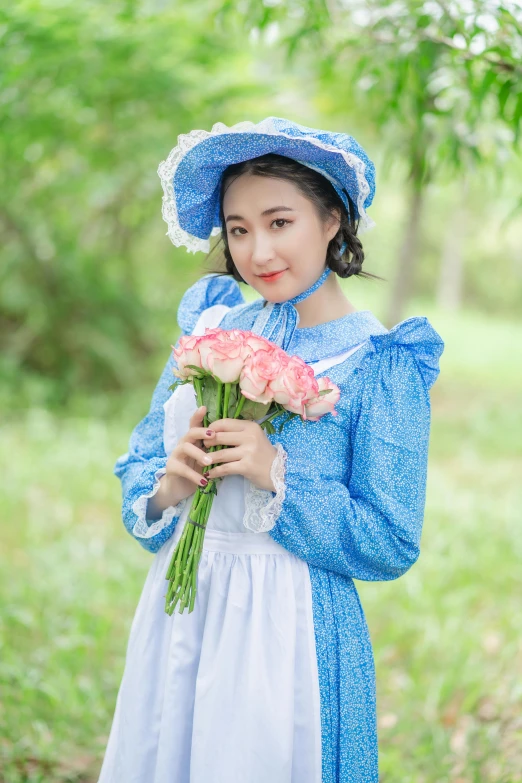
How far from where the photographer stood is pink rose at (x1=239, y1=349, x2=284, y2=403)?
1312mm

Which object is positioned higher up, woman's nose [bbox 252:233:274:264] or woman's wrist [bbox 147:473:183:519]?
woman's nose [bbox 252:233:274:264]

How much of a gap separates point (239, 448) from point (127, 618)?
2.38 m

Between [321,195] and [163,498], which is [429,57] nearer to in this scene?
[321,195]

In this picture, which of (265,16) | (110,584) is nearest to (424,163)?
(265,16)

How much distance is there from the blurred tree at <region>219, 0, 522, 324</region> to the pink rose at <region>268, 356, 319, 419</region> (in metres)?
1.04

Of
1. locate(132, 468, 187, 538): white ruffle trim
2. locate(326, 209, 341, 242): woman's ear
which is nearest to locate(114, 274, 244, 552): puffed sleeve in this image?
locate(132, 468, 187, 538): white ruffle trim

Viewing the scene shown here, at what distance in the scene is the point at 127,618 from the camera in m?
3.59

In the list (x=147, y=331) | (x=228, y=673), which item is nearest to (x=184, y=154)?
(x=228, y=673)

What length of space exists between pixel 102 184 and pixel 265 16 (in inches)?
152

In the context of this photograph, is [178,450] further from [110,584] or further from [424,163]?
[110,584]

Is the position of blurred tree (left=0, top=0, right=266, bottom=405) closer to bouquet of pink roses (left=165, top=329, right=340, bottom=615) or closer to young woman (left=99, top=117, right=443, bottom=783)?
young woman (left=99, top=117, right=443, bottom=783)

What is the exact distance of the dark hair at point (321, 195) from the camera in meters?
1.57

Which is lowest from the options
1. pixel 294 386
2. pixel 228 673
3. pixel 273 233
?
pixel 228 673

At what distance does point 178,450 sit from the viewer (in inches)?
60.0
